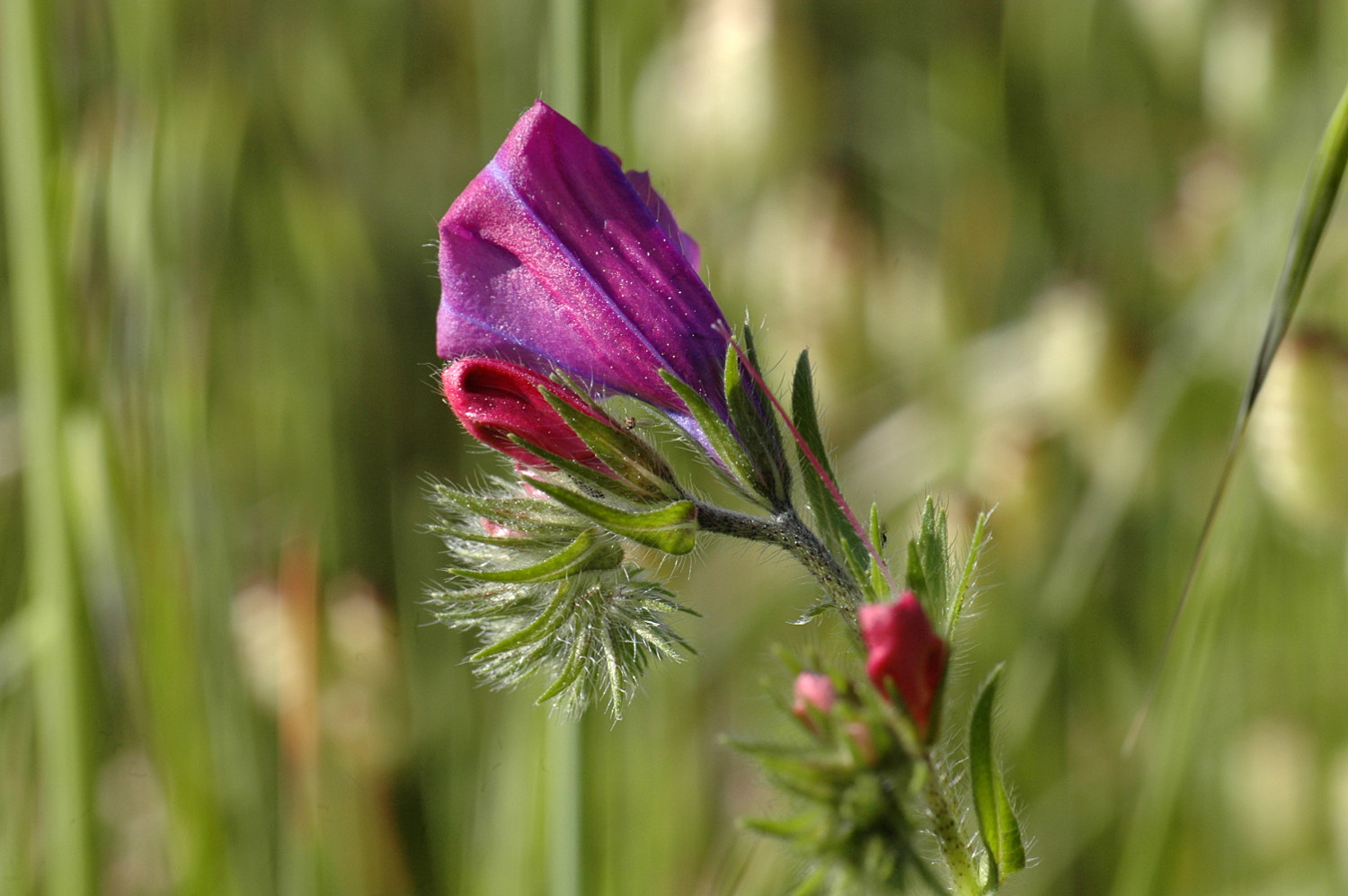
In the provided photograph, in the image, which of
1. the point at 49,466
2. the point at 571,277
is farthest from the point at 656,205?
the point at 49,466

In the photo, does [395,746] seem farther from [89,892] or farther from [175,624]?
[89,892]

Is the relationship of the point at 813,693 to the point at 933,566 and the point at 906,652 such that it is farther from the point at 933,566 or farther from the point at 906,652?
the point at 933,566

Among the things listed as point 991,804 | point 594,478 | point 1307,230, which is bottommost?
point 991,804

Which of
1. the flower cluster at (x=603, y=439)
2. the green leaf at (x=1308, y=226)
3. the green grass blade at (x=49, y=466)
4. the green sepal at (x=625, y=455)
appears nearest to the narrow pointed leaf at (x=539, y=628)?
the flower cluster at (x=603, y=439)

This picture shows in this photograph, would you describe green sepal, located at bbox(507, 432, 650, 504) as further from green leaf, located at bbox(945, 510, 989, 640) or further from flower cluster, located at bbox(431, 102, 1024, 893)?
green leaf, located at bbox(945, 510, 989, 640)

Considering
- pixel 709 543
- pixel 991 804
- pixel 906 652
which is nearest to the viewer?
pixel 906 652

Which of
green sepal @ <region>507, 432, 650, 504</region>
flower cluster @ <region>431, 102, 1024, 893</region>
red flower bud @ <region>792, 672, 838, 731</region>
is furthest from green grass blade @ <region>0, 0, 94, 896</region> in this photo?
red flower bud @ <region>792, 672, 838, 731</region>

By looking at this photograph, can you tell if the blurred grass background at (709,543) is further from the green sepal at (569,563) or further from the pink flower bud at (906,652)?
the pink flower bud at (906,652)
